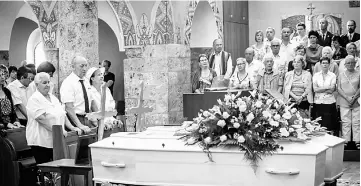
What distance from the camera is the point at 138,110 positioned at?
6.30 meters

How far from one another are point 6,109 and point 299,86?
483 centimetres

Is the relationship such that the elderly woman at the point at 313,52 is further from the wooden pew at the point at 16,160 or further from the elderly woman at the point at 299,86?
the wooden pew at the point at 16,160

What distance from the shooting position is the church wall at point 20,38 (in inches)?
803

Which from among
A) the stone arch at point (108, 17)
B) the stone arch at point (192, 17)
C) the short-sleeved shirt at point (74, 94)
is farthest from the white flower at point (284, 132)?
the stone arch at point (108, 17)

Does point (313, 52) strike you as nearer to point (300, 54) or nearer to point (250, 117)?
point (300, 54)

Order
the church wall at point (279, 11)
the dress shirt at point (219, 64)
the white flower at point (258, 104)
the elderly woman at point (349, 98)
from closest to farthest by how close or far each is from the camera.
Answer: the white flower at point (258, 104)
the elderly woman at point (349, 98)
the dress shirt at point (219, 64)
the church wall at point (279, 11)

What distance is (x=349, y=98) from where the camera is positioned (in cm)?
1131

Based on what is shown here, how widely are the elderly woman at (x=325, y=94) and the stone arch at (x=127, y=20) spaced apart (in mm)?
4910

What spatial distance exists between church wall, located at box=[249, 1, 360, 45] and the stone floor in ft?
23.9

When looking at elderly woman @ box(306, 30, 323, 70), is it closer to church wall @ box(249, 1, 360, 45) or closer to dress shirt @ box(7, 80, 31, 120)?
dress shirt @ box(7, 80, 31, 120)

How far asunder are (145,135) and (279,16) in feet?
42.3

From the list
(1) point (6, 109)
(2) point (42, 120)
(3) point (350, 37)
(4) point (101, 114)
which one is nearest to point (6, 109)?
(1) point (6, 109)

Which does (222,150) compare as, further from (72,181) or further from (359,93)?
(359,93)

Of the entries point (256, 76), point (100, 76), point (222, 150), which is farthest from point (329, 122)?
point (222, 150)
